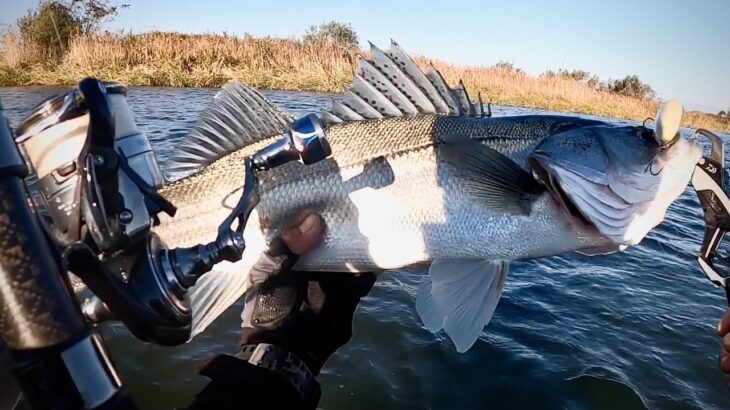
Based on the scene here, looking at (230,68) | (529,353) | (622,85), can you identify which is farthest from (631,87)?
(529,353)

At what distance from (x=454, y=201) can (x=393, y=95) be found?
711 millimetres

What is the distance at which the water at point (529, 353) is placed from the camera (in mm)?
3486

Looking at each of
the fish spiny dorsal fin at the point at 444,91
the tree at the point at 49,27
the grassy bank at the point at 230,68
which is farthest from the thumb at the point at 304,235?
the tree at the point at 49,27

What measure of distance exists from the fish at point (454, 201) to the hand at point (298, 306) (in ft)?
0.26

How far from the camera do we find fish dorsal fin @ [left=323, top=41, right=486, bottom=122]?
277 cm

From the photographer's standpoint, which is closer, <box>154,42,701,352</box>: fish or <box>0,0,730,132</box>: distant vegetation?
<box>154,42,701,352</box>: fish

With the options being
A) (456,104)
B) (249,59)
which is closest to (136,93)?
(249,59)

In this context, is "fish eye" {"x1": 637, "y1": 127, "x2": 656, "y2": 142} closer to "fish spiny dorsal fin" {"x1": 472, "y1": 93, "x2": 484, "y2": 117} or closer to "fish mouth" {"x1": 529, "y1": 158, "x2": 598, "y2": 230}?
"fish mouth" {"x1": 529, "y1": 158, "x2": 598, "y2": 230}

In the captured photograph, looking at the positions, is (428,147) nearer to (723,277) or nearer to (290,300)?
(290,300)

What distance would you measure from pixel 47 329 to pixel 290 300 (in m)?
1.74

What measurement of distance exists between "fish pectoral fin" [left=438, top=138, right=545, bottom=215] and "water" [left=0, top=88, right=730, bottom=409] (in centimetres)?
162

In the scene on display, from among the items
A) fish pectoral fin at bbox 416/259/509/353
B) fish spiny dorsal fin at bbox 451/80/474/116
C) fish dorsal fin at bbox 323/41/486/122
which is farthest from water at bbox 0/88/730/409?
fish spiny dorsal fin at bbox 451/80/474/116

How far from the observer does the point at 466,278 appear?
2539 millimetres

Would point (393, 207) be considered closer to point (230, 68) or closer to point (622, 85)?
point (230, 68)
